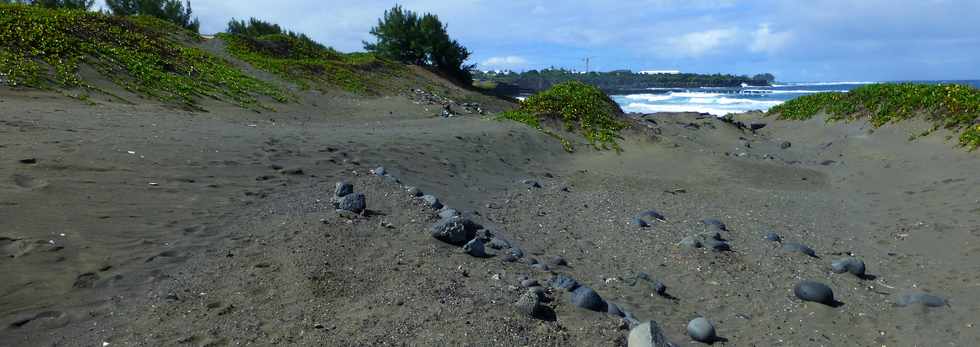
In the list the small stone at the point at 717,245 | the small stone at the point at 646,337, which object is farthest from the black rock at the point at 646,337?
the small stone at the point at 717,245

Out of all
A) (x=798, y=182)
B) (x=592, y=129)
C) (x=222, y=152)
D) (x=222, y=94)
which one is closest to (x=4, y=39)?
(x=222, y=94)

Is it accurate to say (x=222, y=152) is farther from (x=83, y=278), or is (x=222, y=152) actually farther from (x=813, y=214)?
(x=813, y=214)

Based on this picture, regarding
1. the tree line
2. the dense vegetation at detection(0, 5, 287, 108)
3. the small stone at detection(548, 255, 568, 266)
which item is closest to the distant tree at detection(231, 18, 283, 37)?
the tree line

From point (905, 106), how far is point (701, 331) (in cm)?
1519

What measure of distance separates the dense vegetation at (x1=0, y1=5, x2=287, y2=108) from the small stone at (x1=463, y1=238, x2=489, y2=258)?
8.13m

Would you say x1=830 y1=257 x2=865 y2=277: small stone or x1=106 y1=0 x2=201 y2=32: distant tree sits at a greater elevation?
x1=106 y1=0 x2=201 y2=32: distant tree

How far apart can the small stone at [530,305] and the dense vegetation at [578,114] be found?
29.9 feet

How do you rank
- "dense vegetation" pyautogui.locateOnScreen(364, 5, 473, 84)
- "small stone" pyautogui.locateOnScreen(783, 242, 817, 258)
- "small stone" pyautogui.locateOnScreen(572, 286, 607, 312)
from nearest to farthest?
"small stone" pyautogui.locateOnScreen(572, 286, 607, 312) → "small stone" pyautogui.locateOnScreen(783, 242, 817, 258) → "dense vegetation" pyautogui.locateOnScreen(364, 5, 473, 84)

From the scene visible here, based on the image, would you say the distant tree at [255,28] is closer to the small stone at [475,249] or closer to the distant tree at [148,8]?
the distant tree at [148,8]

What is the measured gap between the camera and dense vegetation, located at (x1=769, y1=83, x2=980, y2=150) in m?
13.3

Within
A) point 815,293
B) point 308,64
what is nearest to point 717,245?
point 815,293

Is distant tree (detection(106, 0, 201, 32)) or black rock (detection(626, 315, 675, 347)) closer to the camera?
black rock (detection(626, 315, 675, 347))

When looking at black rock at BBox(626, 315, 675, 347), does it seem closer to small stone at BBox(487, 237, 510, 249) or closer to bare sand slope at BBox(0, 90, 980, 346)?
bare sand slope at BBox(0, 90, 980, 346)

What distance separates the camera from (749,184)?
1112 cm
